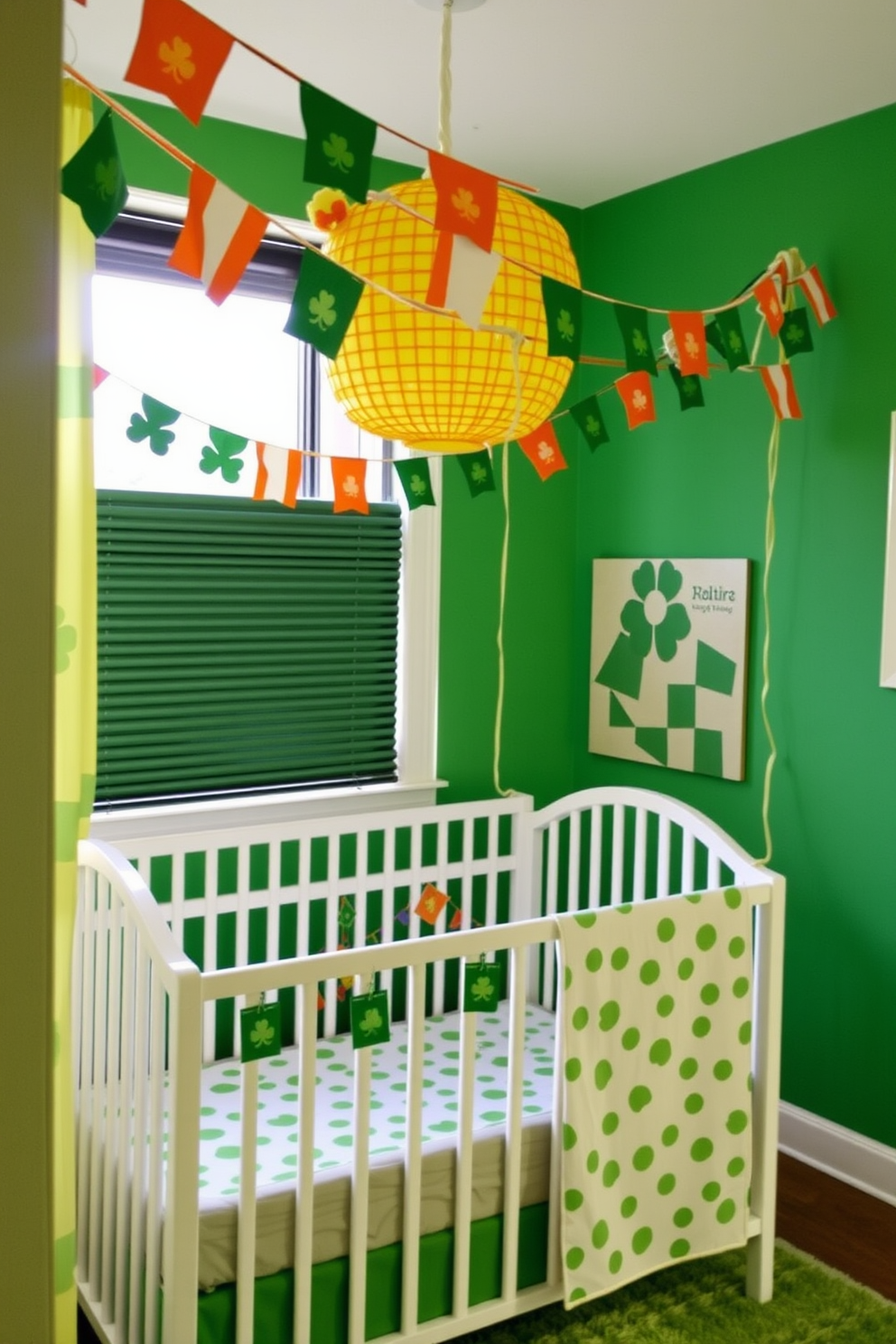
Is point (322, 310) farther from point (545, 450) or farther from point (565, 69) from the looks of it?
point (565, 69)

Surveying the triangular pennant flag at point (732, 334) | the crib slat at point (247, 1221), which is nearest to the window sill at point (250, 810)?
the crib slat at point (247, 1221)

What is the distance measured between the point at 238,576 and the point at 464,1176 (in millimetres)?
1421

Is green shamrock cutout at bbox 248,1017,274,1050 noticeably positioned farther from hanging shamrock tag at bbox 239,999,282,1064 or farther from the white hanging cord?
the white hanging cord

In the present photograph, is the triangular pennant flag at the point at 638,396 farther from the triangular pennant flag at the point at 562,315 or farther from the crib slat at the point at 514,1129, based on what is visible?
the crib slat at the point at 514,1129

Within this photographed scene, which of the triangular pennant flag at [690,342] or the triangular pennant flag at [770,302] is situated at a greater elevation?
the triangular pennant flag at [770,302]

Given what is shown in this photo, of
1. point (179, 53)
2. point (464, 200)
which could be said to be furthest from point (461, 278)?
point (179, 53)

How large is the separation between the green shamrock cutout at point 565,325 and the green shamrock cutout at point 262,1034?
1071mm

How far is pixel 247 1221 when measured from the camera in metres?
1.83

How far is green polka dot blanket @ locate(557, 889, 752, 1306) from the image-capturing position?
210 centimetres

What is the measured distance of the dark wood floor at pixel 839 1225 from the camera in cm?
243

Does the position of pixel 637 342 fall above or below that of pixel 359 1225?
above

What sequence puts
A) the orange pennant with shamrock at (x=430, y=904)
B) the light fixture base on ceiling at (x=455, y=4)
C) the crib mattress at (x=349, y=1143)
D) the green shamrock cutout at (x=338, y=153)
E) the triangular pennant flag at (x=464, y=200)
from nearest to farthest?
the green shamrock cutout at (x=338, y=153) < the triangular pennant flag at (x=464, y=200) < the crib mattress at (x=349, y=1143) < the light fixture base on ceiling at (x=455, y=4) < the orange pennant with shamrock at (x=430, y=904)

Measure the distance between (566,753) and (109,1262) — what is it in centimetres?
185

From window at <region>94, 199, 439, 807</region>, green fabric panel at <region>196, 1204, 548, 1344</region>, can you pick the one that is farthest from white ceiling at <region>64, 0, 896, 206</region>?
green fabric panel at <region>196, 1204, 548, 1344</region>
